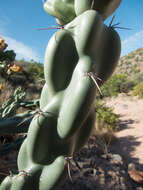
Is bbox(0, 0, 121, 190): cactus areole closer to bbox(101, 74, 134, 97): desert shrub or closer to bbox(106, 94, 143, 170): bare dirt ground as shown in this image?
bbox(106, 94, 143, 170): bare dirt ground

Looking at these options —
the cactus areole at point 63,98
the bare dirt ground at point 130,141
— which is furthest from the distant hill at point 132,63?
the cactus areole at point 63,98

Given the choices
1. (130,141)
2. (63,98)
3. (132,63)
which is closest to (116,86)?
(130,141)

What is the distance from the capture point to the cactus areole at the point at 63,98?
0.91 m

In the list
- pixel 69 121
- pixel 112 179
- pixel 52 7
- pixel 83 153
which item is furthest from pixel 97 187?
pixel 52 7

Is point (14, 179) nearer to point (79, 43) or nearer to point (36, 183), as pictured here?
point (36, 183)

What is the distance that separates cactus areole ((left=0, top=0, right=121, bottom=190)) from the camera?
0.91 m

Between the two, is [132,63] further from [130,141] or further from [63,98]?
[63,98]

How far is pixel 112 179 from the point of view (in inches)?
114

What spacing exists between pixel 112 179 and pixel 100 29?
9.01ft

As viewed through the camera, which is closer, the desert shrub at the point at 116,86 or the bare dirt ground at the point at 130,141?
the bare dirt ground at the point at 130,141

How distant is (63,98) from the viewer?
1.00 m

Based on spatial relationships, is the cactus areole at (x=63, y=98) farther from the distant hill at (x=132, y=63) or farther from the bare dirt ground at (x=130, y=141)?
the distant hill at (x=132, y=63)

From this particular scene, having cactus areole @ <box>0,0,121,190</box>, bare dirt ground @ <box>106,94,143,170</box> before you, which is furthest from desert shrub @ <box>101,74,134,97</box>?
cactus areole @ <box>0,0,121,190</box>

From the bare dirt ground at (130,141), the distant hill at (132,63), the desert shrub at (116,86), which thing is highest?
the distant hill at (132,63)
